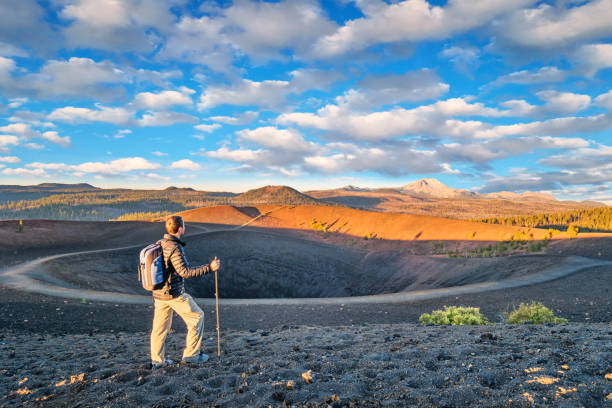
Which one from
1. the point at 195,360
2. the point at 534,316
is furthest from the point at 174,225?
the point at 534,316

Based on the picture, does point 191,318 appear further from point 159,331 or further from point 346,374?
point 346,374

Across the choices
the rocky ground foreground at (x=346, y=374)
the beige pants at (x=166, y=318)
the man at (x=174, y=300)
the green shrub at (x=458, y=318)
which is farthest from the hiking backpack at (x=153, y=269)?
the green shrub at (x=458, y=318)

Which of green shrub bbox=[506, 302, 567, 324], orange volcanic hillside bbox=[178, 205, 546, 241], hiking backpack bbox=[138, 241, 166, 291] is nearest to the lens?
hiking backpack bbox=[138, 241, 166, 291]

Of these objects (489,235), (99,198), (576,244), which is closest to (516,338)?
(576,244)

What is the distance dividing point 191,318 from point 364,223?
5968cm

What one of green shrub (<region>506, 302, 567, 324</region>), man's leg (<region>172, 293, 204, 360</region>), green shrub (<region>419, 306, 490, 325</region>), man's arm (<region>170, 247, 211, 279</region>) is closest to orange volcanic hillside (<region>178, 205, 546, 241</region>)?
green shrub (<region>419, 306, 490, 325</region>)

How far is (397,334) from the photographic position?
7148mm

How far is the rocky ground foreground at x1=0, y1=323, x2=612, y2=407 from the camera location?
360 centimetres

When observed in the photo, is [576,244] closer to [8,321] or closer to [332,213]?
[8,321]

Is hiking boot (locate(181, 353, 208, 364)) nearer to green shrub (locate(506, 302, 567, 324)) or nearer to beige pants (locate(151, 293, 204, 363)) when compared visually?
beige pants (locate(151, 293, 204, 363))

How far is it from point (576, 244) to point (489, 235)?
14.6 m

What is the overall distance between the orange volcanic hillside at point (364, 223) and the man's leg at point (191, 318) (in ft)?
155

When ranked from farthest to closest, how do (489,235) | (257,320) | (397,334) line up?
(489,235) → (257,320) → (397,334)

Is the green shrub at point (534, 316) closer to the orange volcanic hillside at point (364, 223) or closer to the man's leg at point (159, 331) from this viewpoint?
the man's leg at point (159, 331)
